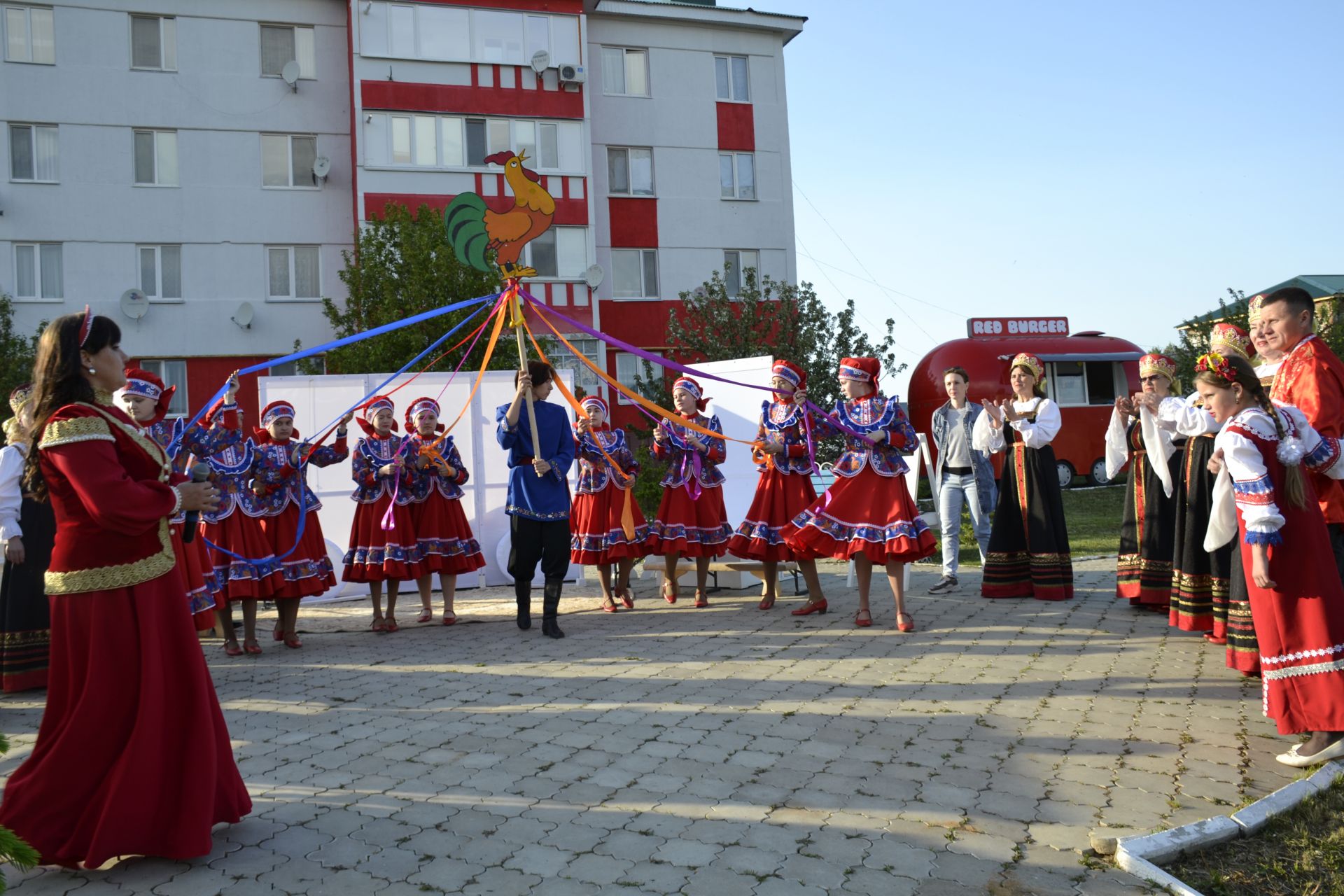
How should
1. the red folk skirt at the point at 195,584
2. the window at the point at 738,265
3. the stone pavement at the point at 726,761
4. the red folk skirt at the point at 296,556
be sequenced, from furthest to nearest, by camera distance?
the window at the point at 738,265
the red folk skirt at the point at 296,556
the red folk skirt at the point at 195,584
the stone pavement at the point at 726,761

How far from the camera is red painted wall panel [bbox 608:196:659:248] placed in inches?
1073

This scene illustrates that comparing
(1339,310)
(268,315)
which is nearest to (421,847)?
(1339,310)

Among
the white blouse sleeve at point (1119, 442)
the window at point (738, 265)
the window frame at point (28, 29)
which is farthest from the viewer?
the window at point (738, 265)

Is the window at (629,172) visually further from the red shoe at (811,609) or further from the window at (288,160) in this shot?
the red shoe at (811,609)

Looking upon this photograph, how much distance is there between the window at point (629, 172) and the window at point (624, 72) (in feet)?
4.87

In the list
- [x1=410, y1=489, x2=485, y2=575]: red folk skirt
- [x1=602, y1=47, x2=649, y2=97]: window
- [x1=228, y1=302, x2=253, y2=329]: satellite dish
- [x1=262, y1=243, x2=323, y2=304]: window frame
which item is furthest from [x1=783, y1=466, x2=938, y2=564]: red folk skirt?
[x1=602, y1=47, x2=649, y2=97]: window

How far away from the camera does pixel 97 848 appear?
355 centimetres

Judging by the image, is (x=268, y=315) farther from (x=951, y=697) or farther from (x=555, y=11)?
(x=951, y=697)

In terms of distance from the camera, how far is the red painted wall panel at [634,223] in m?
27.2

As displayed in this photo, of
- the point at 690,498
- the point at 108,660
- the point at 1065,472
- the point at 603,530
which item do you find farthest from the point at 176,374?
the point at 108,660

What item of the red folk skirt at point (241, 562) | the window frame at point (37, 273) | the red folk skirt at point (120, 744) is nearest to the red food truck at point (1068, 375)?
the red folk skirt at point (241, 562)

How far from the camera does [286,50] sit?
82.7 feet

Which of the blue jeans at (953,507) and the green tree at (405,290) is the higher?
the green tree at (405,290)

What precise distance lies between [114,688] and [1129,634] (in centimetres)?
644
